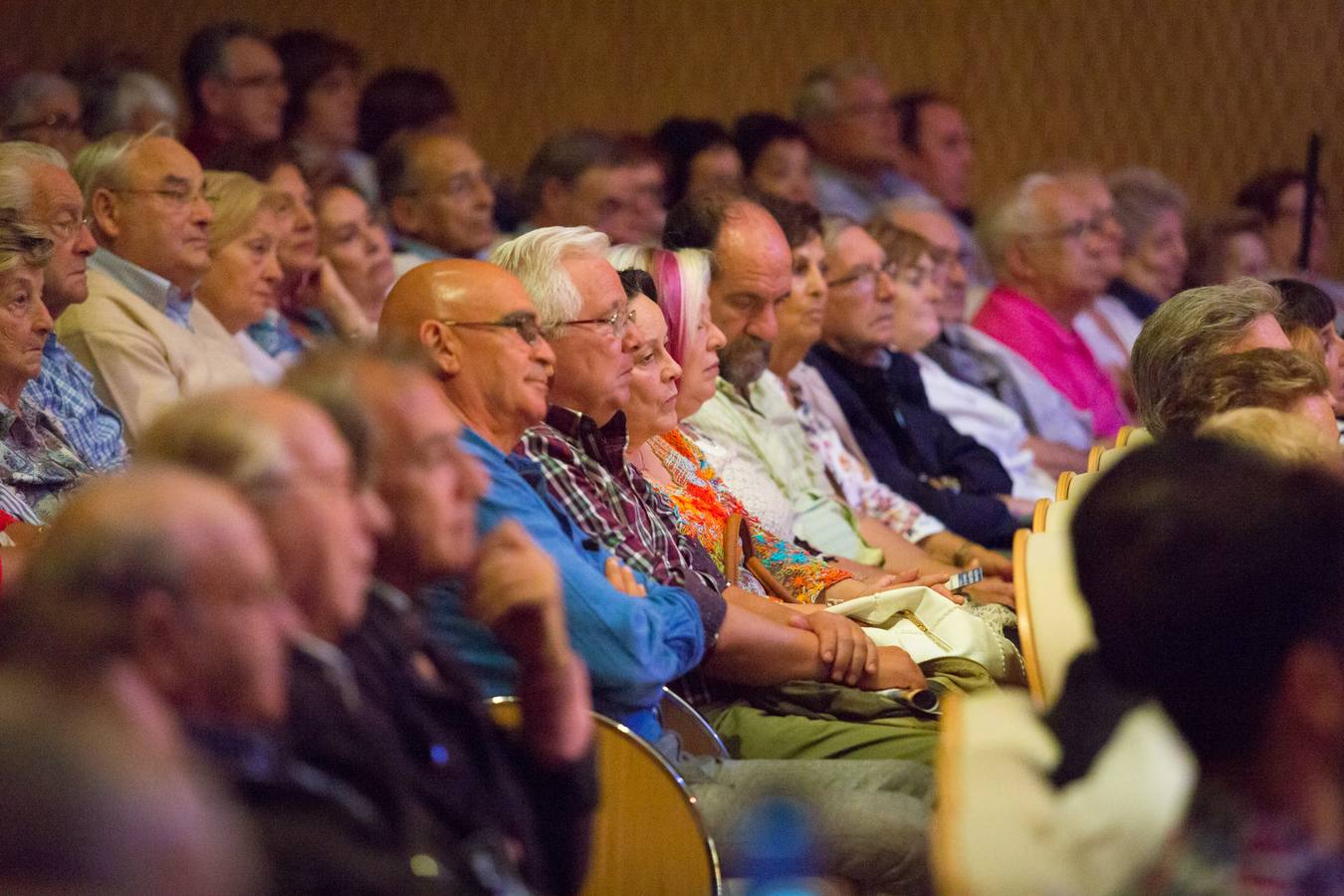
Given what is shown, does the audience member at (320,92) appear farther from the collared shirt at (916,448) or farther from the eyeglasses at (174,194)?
the collared shirt at (916,448)

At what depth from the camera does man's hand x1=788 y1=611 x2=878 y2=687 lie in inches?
126

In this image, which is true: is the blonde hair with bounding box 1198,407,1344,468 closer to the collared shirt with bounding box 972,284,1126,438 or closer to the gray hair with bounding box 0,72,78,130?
the gray hair with bounding box 0,72,78,130

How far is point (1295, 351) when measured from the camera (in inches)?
121

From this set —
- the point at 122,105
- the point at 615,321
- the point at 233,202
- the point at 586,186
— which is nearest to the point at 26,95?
the point at 122,105

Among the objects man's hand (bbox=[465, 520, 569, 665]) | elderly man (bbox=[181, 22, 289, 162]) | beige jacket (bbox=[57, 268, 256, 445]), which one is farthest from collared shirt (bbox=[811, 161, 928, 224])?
man's hand (bbox=[465, 520, 569, 665])

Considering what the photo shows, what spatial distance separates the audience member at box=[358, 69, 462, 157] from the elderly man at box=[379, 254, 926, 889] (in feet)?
11.6

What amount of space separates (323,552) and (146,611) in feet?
0.81

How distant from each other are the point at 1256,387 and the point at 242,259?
101 inches

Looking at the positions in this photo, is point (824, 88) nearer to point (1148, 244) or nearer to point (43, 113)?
point (1148, 244)

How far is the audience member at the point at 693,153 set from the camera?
635 centimetres

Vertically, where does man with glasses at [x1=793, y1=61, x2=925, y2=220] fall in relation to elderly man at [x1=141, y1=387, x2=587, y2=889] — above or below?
below

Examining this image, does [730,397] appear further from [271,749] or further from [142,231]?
[271,749]

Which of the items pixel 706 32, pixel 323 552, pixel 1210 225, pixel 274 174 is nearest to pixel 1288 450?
pixel 323 552

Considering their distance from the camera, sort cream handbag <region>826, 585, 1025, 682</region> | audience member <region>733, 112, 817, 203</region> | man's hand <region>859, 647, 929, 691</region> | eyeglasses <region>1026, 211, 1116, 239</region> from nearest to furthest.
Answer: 1. man's hand <region>859, 647, 929, 691</region>
2. cream handbag <region>826, 585, 1025, 682</region>
3. eyeglasses <region>1026, 211, 1116, 239</region>
4. audience member <region>733, 112, 817, 203</region>
